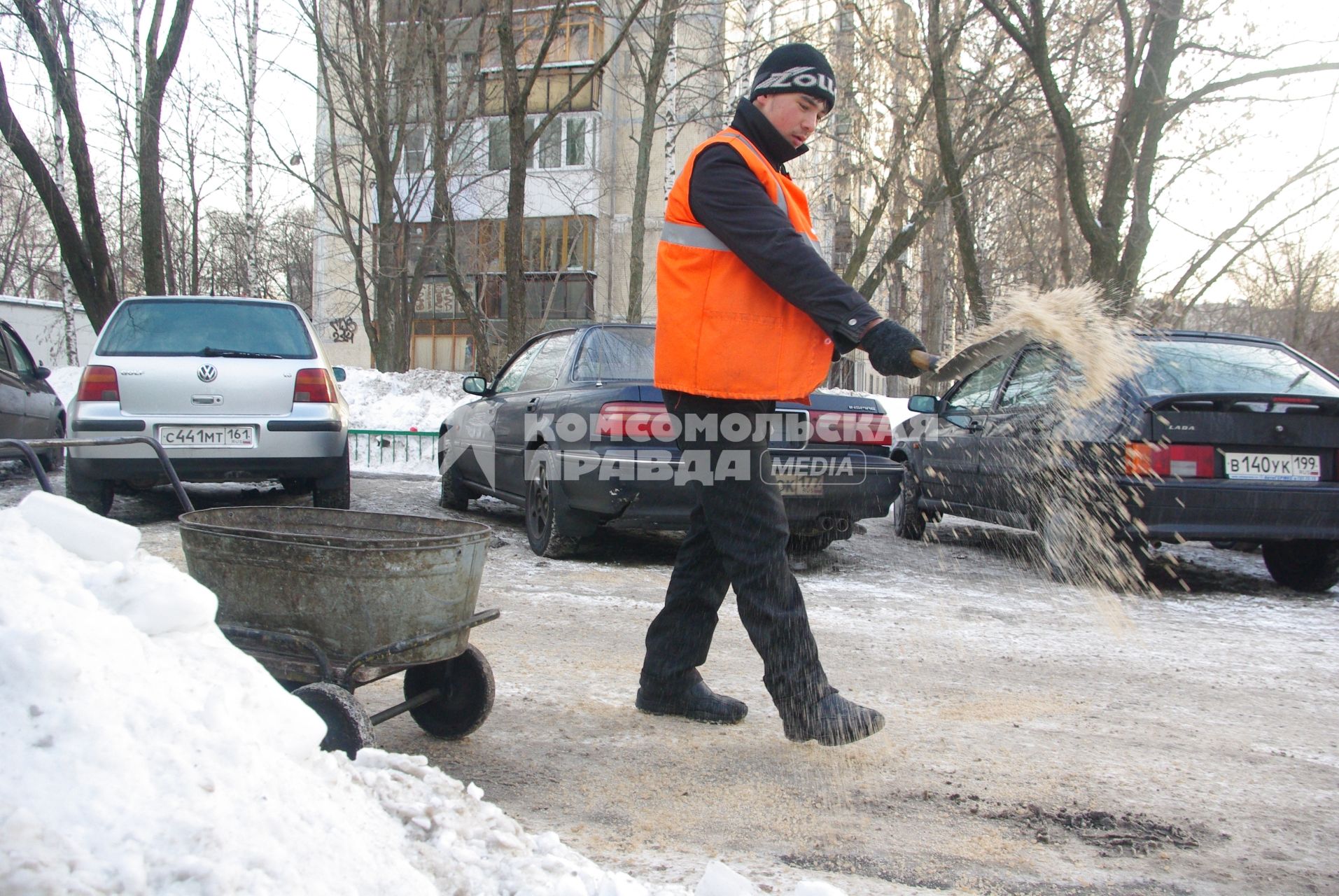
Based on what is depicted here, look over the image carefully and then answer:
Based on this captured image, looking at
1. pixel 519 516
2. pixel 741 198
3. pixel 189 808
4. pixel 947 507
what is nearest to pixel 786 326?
pixel 741 198

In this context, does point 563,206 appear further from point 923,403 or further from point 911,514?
point 923,403

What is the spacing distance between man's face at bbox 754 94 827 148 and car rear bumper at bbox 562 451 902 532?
2791mm

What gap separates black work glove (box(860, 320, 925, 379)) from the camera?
272cm

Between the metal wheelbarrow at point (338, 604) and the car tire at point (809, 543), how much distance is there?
4.43m

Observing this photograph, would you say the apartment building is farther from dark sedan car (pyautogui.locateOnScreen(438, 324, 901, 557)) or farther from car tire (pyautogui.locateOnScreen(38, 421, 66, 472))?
dark sedan car (pyautogui.locateOnScreen(438, 324, 901, 557))

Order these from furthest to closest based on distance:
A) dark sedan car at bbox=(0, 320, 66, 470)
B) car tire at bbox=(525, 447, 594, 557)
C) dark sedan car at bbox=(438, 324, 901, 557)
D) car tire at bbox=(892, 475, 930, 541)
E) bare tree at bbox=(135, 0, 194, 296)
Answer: bare tree at bbox=(135, 0, 194, 296) < dark sedan car at bbox=(0, 320, 66, 470) < car tire at bbox=(892, 475, 930, 541) < car tire at bbox=(525, 447, 594, 557) < dark sedan car at bbox=(438, 324, 901, 557)

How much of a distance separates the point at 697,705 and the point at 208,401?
4.91 metres

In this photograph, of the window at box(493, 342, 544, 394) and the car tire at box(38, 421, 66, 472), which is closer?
the window at box(493, 342, 544, 394)

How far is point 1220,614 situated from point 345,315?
3600 centimetres

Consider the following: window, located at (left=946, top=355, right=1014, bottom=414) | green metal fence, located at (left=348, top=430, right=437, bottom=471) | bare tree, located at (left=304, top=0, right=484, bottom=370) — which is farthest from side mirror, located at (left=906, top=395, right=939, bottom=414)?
bare tree, located at (left=304, top=0, right=484, bottom=370)

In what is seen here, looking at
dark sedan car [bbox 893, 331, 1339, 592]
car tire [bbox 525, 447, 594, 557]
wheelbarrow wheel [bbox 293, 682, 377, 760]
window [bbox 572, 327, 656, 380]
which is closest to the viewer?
wheelbarrow wheel [bbox 293, 682, 377, 760]

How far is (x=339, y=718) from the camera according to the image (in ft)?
7.88

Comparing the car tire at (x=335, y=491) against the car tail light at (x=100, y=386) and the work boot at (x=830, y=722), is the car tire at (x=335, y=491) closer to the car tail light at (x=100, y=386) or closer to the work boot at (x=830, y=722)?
the car tail light at (x=100, y=386)

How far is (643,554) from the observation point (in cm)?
708
